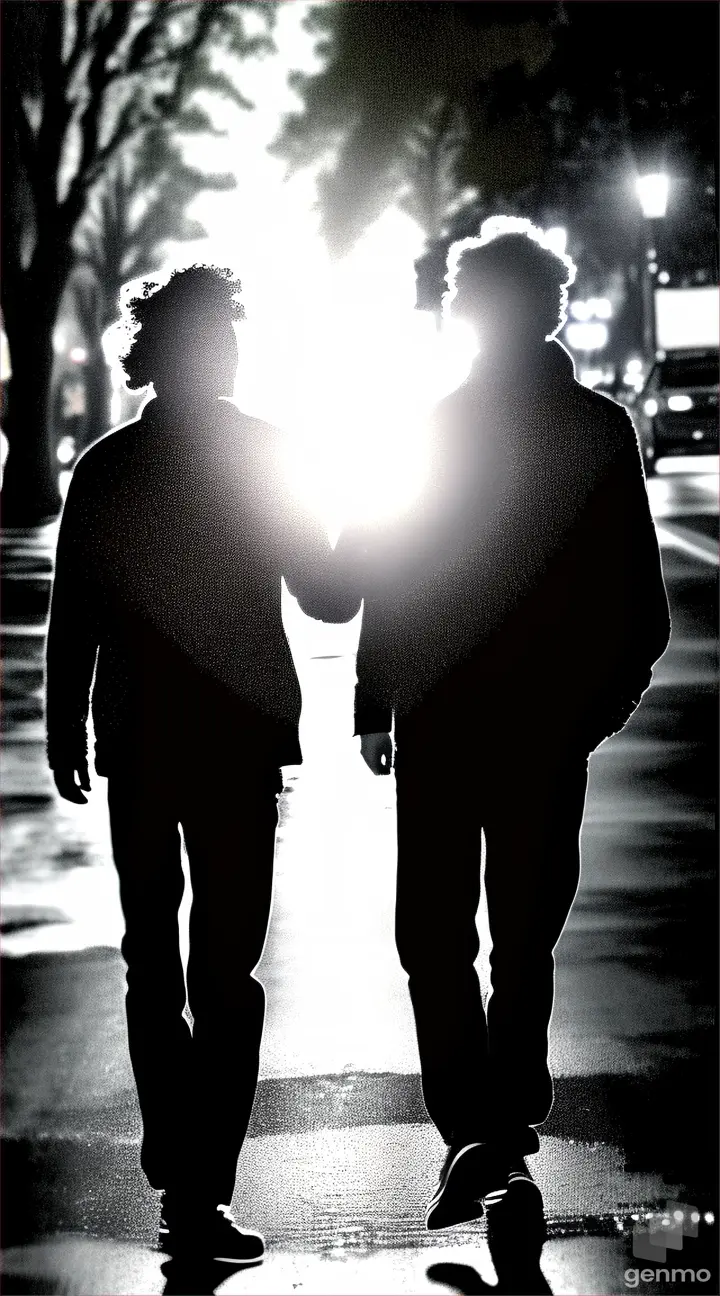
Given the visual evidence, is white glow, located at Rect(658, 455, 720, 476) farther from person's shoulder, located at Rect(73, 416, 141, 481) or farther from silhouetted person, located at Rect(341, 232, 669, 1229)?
person's shoulder, located at Rect(73, 416, 141, 481)

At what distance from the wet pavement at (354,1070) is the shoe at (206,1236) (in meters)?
0.04

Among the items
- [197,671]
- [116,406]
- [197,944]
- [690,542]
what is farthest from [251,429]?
[116,406]

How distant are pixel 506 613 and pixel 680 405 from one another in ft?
118

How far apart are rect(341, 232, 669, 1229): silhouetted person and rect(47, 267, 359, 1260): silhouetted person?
0.26 meters

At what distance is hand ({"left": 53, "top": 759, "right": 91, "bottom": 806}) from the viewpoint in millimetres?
4824

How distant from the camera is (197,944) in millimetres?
4668

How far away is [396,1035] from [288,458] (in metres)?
2.13

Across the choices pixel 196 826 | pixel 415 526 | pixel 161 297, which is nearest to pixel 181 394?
pixel 161 297

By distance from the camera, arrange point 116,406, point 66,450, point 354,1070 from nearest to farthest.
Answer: point 354,1070 → point 66,450 → point 116,406

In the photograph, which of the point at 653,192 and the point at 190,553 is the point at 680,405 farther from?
Answer: the point at 190,553

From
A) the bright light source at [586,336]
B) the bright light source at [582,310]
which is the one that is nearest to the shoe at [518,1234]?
the bright light source at [582,310]

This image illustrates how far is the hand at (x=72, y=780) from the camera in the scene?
482 cm

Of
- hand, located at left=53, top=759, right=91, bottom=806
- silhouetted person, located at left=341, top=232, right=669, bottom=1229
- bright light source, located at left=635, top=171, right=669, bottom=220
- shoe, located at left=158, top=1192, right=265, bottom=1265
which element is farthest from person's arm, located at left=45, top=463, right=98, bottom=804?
bright light source, located at left=635, top=171, right=669, bottom=220

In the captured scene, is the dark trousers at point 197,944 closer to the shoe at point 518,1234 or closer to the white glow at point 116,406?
the shoe at point 518,1234
